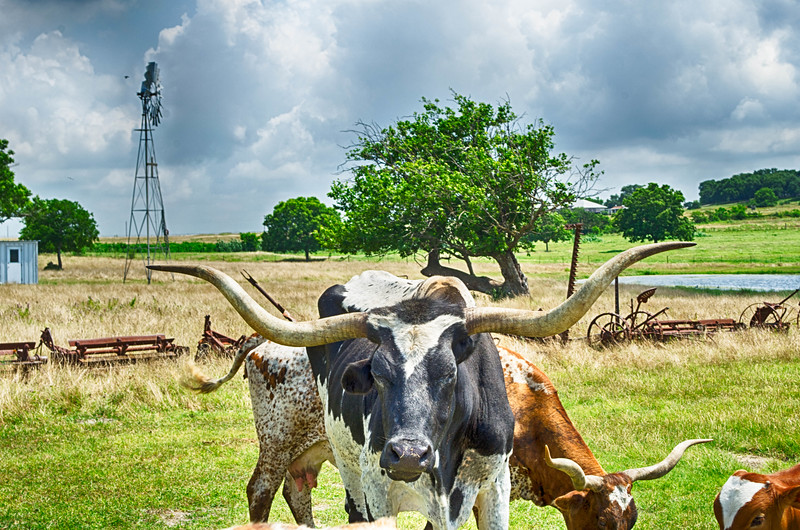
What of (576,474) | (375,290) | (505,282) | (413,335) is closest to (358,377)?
(413,335)

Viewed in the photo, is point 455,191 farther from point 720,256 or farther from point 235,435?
point 720,256

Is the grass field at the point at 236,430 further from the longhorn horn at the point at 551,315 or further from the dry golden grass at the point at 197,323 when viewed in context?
the longhorn horn at the point at 551,315

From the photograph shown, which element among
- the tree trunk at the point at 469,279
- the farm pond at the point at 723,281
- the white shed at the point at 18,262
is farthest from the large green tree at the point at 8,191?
the farm pond at the point at 723,281

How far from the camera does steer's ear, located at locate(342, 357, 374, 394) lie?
3.51 m

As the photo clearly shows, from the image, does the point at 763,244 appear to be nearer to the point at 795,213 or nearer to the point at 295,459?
the point at 795,213

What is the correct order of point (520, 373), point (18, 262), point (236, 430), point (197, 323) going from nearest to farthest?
point (520, 373), point (236, 430), point (197, 323), point (18, 262)

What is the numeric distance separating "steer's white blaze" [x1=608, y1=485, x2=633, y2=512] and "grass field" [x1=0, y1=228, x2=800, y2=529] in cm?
201

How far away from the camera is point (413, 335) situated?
3.40 meters

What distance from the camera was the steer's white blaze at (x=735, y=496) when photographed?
4.04 m

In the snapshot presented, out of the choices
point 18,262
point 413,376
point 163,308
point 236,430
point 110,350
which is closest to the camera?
point 413,376

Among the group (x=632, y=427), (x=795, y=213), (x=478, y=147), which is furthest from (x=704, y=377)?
(x=795, y=213)

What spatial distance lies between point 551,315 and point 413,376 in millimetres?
904

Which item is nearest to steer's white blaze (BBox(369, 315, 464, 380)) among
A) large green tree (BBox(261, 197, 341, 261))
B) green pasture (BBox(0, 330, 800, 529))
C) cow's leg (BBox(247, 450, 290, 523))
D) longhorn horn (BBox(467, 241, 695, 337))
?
longhorn horn (BBox(467, 241, 695, 337))

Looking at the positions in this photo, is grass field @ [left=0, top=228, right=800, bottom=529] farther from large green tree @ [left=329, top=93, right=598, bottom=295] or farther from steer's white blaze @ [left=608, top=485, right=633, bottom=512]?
large green tree @ [left=329, top=93, right=598, bottom=295]
